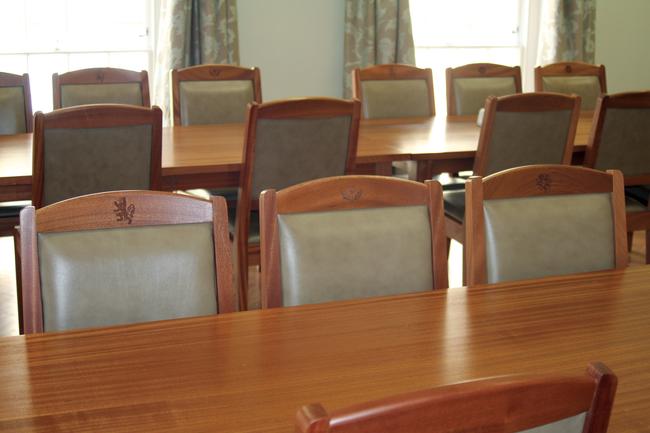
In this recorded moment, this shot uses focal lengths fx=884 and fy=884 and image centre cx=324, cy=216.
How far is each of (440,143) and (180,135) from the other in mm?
1020

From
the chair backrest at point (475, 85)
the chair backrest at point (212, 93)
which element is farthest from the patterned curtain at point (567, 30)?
the chair backrest at point (212, 93)

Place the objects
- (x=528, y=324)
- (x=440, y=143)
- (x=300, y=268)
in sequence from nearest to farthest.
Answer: (x=528, y=324)
(x=300, y=268)
(x=440, y=143)

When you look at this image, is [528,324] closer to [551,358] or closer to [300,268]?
[551,358]

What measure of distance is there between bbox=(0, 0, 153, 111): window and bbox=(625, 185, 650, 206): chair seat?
2.73 m

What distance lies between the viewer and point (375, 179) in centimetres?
187

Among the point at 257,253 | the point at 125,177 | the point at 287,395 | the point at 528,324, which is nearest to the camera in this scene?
the point at 287,395

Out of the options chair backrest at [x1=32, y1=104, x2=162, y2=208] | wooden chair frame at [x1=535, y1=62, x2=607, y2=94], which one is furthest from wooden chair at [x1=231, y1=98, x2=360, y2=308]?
wooden chair frame at [x1=535, y1=62, x2=607, y2=94]

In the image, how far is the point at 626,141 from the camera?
3.37m

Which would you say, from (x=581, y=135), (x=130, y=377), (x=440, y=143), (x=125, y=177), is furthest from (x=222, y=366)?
(x=581, y=135)

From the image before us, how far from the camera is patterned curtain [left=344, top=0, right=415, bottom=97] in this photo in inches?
202

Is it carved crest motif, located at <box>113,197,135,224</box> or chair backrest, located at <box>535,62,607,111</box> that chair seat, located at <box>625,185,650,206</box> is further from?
carved crest motif, located at <box>113,197,135,224</box>

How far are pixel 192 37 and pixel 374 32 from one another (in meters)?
1.08

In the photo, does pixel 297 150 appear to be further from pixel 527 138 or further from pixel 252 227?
pixel 527 138

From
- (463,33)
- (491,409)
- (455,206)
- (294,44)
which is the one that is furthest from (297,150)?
(463,33)
